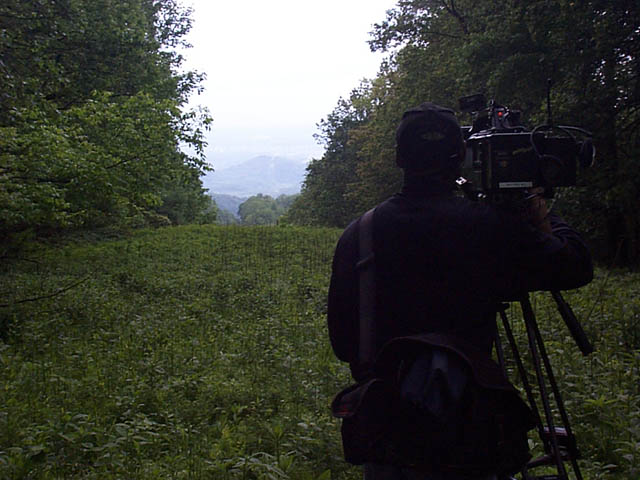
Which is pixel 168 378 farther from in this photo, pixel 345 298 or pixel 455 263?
pixel 455 263

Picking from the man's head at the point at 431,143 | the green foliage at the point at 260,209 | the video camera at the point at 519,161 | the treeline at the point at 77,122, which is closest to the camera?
the man's head at the point at 431,143

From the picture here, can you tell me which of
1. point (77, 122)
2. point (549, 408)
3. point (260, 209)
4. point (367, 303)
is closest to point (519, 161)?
point (367, 303)

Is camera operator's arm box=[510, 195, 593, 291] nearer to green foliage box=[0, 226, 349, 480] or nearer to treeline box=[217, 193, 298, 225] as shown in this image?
green foliage box=[0, 226, 349, 480]

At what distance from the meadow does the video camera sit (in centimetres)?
245

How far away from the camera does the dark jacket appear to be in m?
1.94

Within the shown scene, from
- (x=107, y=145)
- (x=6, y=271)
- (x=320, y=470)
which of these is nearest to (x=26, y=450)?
(x=320, y=470)

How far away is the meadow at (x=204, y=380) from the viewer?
418cm

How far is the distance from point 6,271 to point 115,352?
30.3ft

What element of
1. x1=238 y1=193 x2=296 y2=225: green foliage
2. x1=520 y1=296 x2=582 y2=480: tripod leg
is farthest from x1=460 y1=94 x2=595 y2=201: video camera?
x1=238 y1=193 x2=296 y2=225: green foliage

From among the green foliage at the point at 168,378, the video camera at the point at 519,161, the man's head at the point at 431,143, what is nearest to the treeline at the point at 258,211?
the green foliage at the point at 168,378

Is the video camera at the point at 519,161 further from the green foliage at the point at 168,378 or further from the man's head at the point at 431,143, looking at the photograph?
the green foliage at the point at 168,378

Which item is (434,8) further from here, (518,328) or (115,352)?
(115,352)

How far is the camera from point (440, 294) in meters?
1.94

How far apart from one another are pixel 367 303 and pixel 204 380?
4759 mm
